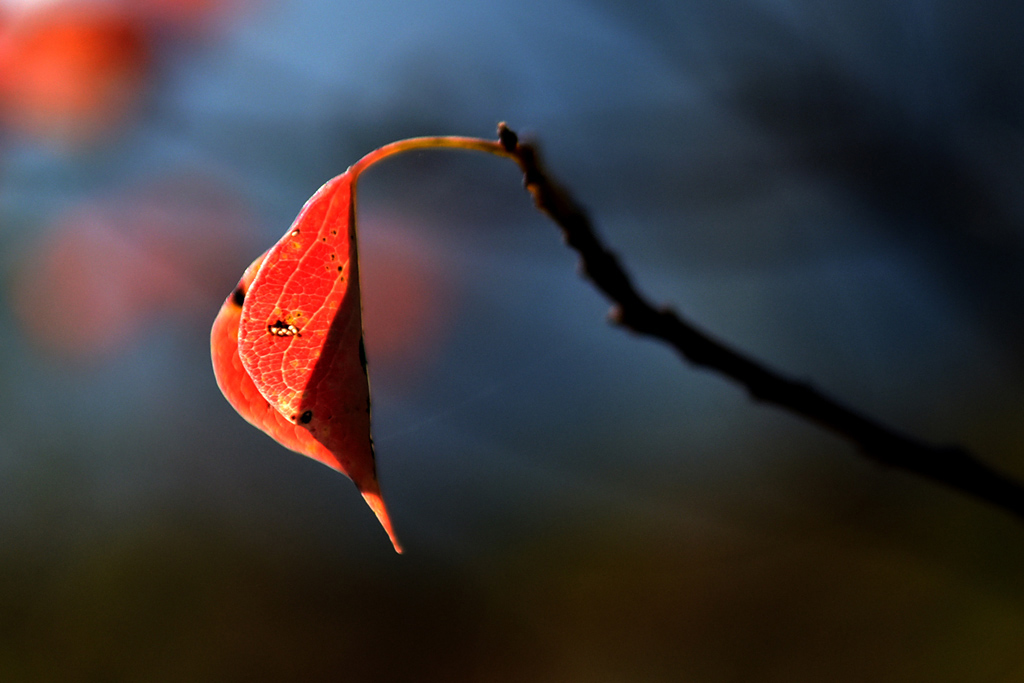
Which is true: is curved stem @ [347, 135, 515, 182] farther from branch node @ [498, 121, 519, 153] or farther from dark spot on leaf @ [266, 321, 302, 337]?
dark spot on leaf @ [266, 321, 302, 337]

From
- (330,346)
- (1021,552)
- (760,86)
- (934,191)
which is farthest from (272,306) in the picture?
(1021,552)

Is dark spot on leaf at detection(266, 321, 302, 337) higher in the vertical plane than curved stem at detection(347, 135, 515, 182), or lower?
lower

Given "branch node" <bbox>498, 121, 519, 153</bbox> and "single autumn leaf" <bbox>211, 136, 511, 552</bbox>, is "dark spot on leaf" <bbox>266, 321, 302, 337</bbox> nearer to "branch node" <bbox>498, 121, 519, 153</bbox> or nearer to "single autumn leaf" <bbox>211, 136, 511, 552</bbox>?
"single autumn leaf" <bbox>211, 136, 511, 552</bbox>

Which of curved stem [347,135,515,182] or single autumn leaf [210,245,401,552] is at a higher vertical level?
curved stem [347,135,515,182]

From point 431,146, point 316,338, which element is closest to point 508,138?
point 431,146

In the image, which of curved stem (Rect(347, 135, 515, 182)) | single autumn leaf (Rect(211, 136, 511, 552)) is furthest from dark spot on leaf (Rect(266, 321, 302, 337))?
curved stem (Rect(347, 135, 515, 182))

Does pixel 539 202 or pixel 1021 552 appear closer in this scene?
pixel 539 202

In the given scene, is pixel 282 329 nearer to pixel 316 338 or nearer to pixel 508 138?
pixel 316 338

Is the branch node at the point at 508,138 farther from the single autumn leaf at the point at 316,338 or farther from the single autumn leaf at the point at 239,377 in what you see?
the single autumn leaf at the point at 239,377

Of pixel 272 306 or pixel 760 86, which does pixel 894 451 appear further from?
pixel 760 86
